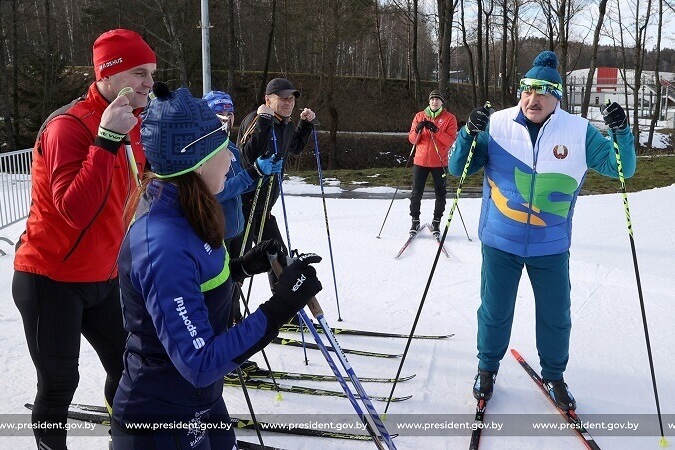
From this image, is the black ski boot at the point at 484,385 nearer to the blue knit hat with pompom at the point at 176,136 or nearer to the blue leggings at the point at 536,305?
the blue leggings at the point at 536,305

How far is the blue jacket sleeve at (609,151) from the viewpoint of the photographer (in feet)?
9.93

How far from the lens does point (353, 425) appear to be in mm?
3080

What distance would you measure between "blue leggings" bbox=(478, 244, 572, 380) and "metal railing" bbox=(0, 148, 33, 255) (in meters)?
6.30

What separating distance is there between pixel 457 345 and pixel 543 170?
1.62m

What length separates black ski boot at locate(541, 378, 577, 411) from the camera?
3.19 meters

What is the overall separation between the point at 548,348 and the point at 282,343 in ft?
6.13

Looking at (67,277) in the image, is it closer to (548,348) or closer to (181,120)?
(181,120)

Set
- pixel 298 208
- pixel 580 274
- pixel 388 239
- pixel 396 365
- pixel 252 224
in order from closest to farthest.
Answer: pixel 396 365, pixel 252 224, pixel 580 274, pixel 388 239, pixel 298 208

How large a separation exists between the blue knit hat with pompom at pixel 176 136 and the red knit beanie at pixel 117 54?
0.84m

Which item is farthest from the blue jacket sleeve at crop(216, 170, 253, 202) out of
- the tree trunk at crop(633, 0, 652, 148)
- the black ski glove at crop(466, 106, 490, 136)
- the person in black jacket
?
the tree trunk at crop(633, 0, 652, 148)

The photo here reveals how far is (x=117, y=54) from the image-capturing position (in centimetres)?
235

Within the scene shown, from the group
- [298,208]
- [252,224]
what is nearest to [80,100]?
[252,224]

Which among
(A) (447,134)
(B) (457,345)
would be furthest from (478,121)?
(A) (447,134)

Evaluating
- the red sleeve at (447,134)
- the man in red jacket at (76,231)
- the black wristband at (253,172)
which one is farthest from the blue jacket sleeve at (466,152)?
the red sleeve at (447,134)
